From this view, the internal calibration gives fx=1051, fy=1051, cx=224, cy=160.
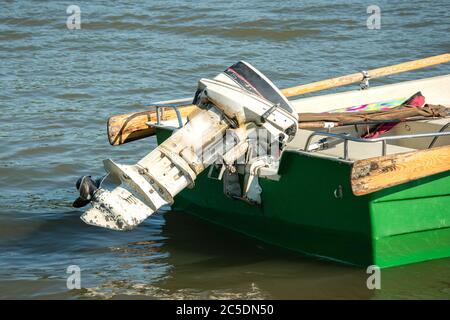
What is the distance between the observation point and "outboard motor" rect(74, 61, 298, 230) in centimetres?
557

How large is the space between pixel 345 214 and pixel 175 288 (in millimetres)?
1064

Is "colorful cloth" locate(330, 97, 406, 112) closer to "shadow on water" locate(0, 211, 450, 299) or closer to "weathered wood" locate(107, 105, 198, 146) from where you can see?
"weathered wood" locate(107, 105, 198, 146)

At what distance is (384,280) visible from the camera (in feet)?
19.4

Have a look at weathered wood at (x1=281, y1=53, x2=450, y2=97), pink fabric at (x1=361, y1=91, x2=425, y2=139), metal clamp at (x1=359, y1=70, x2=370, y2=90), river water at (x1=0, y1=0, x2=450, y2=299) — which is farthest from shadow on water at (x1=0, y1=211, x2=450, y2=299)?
metal clamp at (x1=359, y1=70, x2=370, y2=90)

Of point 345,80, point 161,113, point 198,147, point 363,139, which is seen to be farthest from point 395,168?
point 345,80

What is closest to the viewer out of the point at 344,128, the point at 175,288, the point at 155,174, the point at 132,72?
the point at 155,174

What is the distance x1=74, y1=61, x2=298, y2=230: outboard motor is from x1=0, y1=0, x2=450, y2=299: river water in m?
0.61

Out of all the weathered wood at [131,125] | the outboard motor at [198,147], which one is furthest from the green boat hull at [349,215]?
the weathered wood at [131,125]

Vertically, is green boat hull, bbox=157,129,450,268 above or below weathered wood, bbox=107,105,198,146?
below

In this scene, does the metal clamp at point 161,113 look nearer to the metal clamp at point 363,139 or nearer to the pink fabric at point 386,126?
the metal clamp at point 363,139

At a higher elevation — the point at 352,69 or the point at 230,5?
the point at 230,5

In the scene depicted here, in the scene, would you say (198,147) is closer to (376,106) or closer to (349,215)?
(349,215)

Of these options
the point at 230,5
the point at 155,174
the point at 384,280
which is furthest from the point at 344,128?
the point at 230,5
